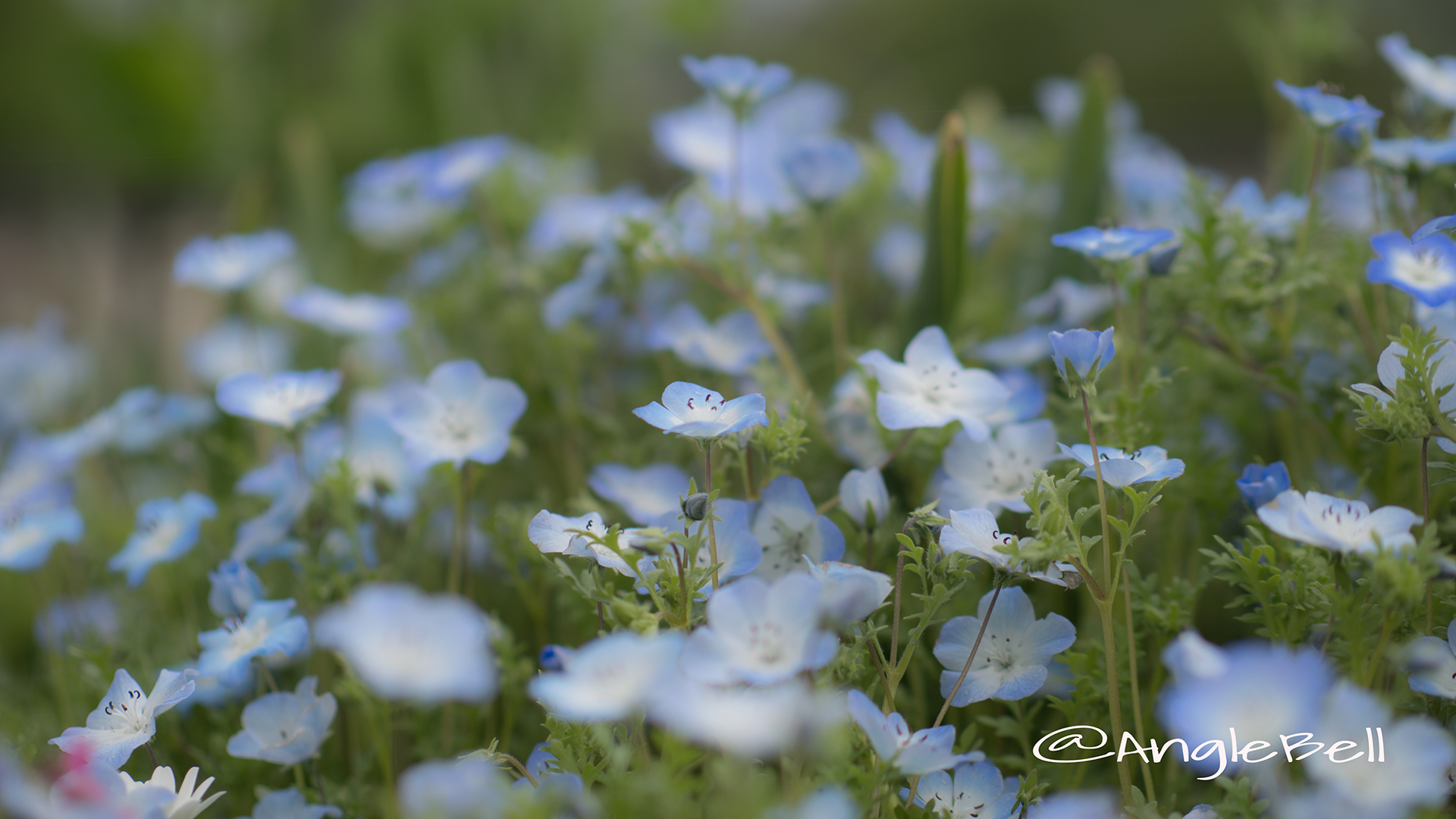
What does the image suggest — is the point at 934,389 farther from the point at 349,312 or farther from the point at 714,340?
the point at 349,312

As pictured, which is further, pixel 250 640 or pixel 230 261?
pixel 230 261

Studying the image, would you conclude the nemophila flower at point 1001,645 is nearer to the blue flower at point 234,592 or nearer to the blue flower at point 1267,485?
the blue flower at point 1267,485

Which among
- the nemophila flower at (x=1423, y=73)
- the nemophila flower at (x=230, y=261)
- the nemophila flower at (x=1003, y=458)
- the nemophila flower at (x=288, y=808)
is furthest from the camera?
the nemophila flower at (x=230, y=261)

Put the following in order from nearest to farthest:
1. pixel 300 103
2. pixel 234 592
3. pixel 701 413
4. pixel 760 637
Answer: pixel 760 637
pixel 701 413
pixel 234 592
pixel 300 103

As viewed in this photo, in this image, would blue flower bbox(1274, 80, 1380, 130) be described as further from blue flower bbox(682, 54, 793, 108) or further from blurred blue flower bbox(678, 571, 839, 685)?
blurred blue flower bbox(678, 571, 839, 685)

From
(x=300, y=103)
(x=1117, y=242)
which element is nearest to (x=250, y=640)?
(x=1117, y=242)

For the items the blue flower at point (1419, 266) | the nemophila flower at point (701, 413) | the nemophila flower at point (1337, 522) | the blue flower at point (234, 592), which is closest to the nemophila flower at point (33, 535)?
the blue flower at point (234, 592)
